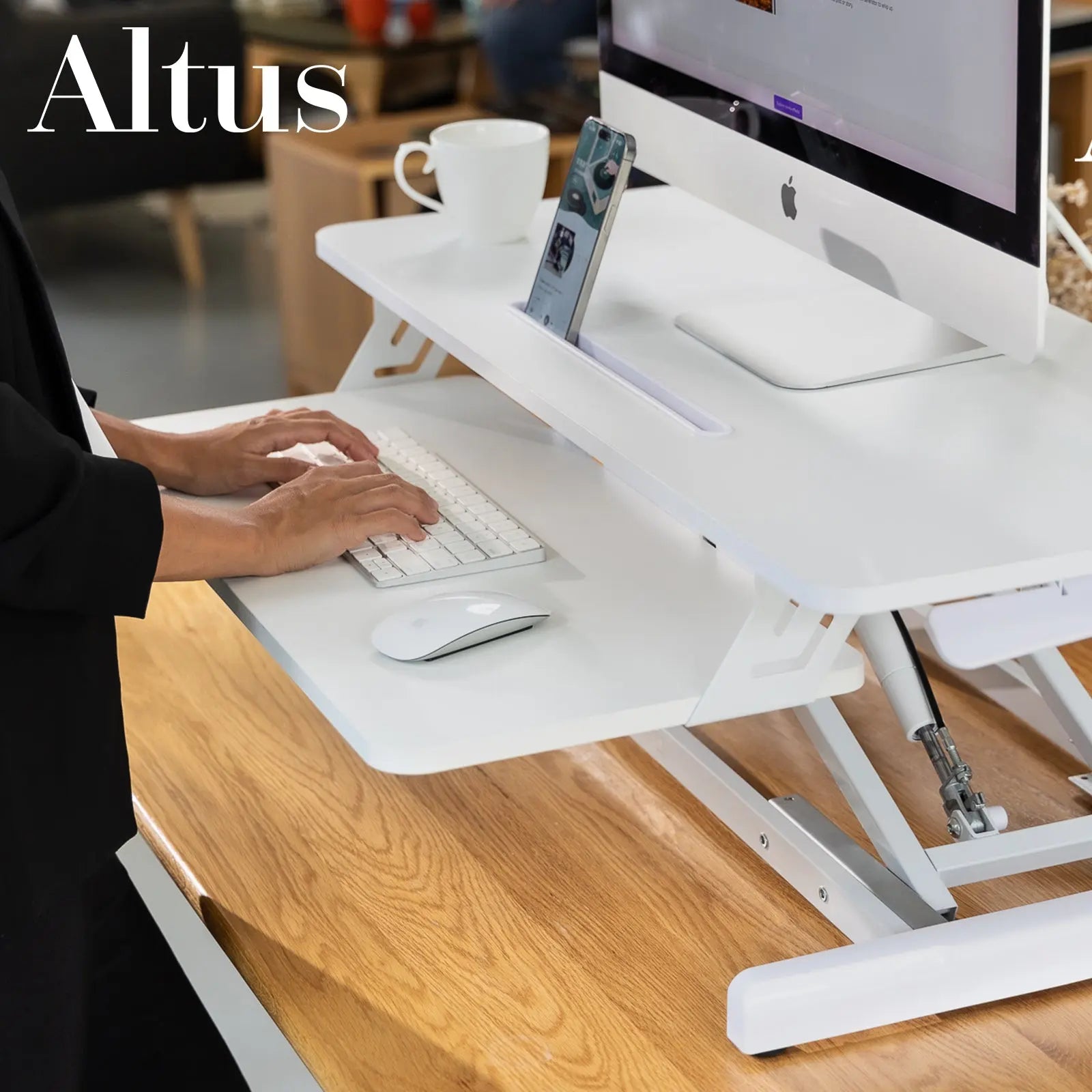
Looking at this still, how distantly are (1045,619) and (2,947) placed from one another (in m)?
0.69

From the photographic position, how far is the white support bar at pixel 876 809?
3.95 ft

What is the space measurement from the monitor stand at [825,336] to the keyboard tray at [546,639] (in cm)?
15

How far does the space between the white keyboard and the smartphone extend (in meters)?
0.16

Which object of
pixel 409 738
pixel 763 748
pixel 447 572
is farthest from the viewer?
pixel 763 748

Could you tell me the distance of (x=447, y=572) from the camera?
1178 mm

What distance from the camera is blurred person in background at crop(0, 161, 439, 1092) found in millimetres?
967

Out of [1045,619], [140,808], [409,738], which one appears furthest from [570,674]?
[140,808]

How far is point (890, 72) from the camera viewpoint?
47.4 inches

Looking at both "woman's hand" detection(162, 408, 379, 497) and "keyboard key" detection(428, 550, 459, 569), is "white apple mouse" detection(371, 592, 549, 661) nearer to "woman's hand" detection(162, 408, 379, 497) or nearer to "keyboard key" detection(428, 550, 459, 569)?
"keyboard key" detection(428, 550, 459, 569)

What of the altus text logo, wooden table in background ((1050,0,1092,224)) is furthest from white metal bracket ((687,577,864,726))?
the altus text logo

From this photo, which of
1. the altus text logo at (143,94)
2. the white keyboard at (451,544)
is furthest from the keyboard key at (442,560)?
the altus text logo at (143,94)

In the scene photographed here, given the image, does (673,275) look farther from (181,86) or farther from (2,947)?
(181,86)

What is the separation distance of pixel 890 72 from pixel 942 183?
0.10 m

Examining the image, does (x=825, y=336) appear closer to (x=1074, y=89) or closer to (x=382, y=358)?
(x=382, y=358)
